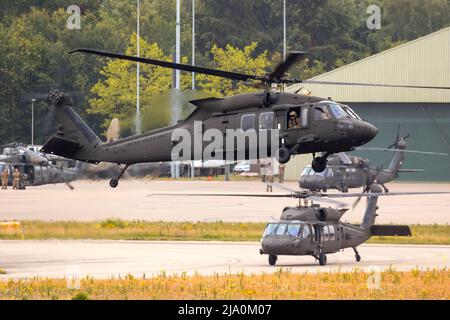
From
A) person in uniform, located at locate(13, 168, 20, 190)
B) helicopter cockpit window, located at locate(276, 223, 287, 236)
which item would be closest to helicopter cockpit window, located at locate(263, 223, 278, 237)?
helicopter cockpit window, located at locate(276, 223, 287, 236)

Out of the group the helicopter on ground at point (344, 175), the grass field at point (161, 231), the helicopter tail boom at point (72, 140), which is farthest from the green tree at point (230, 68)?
the helicopter tail boom at point (72, 140)

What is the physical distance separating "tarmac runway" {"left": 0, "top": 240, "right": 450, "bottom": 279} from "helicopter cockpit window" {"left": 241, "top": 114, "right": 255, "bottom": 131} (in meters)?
4.57

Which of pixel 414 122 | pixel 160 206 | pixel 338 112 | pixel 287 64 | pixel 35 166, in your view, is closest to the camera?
pixel 287 64

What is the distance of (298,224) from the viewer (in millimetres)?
41031

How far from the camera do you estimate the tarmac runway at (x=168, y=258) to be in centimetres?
4009

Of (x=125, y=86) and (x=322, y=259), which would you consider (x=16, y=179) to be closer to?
(x=125, y=86)

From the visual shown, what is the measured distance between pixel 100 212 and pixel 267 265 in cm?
2049

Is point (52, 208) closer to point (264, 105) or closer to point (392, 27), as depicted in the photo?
point (264, 105)

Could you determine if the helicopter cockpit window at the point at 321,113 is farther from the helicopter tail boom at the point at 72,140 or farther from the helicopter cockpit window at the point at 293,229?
the helicopter tail boom at the point at 72,140

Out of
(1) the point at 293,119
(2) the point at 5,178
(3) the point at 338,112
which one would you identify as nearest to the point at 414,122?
(2) the point at 5,178

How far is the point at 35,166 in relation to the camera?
3194 inches

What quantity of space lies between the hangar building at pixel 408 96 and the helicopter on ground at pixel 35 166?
21.4 meters

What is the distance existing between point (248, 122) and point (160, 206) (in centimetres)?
3352
